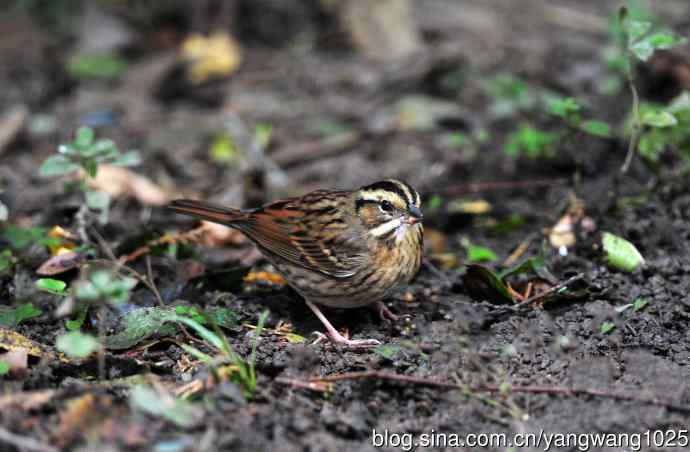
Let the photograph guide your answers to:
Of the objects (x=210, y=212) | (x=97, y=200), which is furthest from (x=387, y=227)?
(x=97, y=200)

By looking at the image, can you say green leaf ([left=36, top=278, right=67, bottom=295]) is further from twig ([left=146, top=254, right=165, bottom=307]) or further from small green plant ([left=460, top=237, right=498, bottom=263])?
small green plant ([left=460, top=237, right=498, bottom=263])

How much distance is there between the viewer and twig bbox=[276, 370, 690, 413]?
4004 millimetres

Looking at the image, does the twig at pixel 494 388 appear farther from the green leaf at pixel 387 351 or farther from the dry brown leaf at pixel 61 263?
the dry brown leaf at pixel 61 263

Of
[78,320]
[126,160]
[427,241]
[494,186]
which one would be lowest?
[427,241]

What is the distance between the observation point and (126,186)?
725 centimetres

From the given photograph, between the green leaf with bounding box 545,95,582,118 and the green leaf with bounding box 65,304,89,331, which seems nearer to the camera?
the green leaf with bounding box 65,304,89,331

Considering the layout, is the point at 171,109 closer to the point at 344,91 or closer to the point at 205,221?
the point at 344,91

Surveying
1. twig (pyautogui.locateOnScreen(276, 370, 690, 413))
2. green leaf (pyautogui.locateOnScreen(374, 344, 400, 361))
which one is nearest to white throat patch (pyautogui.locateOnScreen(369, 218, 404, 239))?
green leaf (pyautogui.locateOnScreen(374, 344, 400, 361))

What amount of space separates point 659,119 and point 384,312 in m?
2.11

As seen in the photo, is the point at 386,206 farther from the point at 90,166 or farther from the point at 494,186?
the point at 90,166

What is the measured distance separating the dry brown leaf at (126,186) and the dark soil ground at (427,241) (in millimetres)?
103

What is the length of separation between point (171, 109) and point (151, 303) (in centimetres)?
396

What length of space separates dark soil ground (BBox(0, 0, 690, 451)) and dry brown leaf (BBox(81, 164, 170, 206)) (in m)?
0.10

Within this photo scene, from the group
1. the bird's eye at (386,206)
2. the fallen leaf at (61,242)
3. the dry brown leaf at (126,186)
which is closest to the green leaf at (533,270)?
the bird's eye at (386,206)
